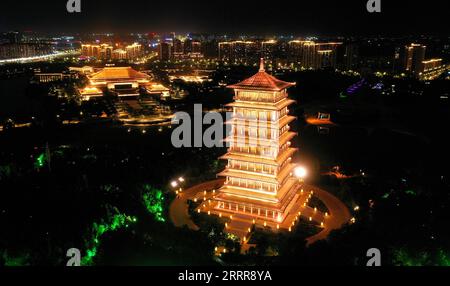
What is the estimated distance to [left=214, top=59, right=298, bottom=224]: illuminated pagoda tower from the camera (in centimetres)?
2392

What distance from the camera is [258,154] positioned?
82.1 feet

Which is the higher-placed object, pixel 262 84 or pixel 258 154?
pixel 262 84

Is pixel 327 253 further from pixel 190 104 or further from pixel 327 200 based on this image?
pixel 190 104

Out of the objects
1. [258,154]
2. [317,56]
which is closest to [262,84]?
[258,154]

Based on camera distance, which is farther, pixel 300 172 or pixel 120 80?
pixel 120 80

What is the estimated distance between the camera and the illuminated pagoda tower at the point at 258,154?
23922 millimetres

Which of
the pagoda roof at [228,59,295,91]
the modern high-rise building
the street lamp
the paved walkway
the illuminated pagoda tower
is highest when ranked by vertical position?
the modern high-rise building

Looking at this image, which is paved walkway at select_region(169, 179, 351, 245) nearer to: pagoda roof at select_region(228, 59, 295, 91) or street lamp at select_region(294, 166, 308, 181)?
street lamp at select_region(294, 166, 308, 181)

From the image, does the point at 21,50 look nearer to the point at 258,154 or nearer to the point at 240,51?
the point at 240,51

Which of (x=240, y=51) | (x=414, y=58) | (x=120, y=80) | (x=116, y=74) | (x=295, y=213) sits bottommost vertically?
(x=295, y=213)

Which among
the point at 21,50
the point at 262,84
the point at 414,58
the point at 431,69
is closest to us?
the point at 262,84

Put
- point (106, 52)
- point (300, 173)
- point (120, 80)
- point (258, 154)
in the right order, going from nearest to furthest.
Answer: point (258, 154) → point (300, 173) → point (120, 80) → point (106, 52)

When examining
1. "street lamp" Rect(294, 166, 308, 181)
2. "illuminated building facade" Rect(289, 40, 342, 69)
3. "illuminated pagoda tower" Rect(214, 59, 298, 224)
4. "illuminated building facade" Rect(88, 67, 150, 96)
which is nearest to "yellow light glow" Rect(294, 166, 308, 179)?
"street lamp" Rect(294, 166, 308, 181)

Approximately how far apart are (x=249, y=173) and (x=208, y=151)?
1151 cm
